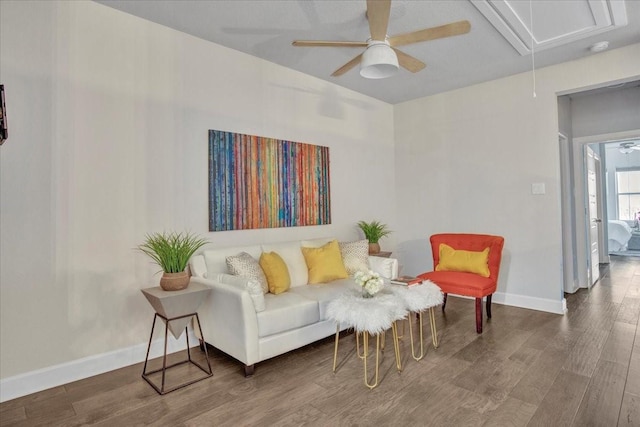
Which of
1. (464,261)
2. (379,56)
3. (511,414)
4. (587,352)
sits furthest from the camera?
(464,261)

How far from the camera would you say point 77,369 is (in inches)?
101

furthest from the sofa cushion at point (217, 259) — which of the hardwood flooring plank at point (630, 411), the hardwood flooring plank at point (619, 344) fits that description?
the hardwood flooring plank at point (619, 344)

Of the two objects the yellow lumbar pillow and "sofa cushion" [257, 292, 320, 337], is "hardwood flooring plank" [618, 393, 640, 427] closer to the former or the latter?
the yellow lumbar pillow

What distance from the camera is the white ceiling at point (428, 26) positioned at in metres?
2.75

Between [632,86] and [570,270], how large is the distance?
2.46 meters

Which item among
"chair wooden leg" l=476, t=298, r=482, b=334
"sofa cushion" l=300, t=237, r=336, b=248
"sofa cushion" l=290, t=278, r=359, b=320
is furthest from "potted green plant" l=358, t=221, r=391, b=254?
"chair wooden leg" l=476, t=298, r=482, b=334

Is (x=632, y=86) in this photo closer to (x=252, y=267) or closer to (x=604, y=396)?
(x=604, y=396)

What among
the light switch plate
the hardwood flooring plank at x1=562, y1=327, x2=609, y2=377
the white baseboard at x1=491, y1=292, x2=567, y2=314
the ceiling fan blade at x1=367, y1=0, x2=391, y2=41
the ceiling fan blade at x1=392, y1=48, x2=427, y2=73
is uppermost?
the ceiling fan blade at x1=367, y1=0, x2=391, y2=41

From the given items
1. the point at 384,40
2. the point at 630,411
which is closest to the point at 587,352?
the point at 630,411

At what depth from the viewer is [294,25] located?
119 inches

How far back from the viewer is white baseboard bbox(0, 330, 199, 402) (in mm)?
2316

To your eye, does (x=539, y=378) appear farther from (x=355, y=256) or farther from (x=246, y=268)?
(x=246, y=268)

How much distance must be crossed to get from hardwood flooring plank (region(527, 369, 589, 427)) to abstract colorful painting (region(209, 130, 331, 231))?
2682 mm

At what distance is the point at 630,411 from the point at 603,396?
0.54ft
